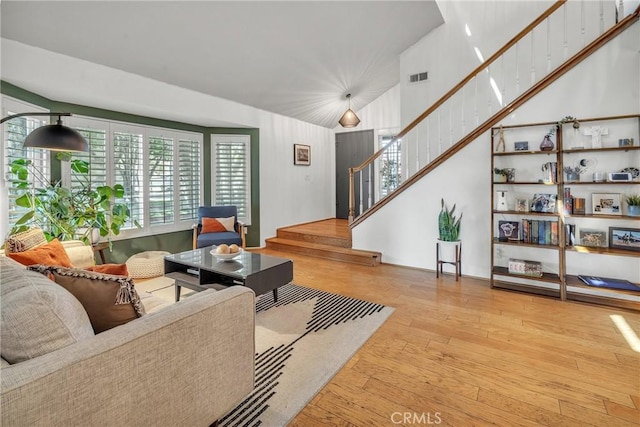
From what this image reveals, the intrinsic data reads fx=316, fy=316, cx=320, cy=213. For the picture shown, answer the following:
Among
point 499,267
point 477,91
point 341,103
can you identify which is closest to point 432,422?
point 499,267

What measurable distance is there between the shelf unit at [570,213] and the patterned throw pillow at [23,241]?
13.6 feet

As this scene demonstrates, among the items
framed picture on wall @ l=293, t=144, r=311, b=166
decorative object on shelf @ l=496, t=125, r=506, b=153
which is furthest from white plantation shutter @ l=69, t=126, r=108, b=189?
decorative object on shelf @ l=496, t=125, r=506, b=153

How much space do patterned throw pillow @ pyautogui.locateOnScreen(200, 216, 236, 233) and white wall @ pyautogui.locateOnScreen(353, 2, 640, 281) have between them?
6.34 ft

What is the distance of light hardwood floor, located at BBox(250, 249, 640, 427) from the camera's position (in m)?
1.64

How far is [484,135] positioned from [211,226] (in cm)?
384

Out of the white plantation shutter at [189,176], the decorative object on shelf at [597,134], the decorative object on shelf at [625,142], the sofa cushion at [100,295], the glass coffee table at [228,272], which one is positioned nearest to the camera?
the sofa cushion at [100,295]

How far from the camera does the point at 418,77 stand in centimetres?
491

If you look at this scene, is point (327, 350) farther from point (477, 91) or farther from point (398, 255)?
point (477, 91)

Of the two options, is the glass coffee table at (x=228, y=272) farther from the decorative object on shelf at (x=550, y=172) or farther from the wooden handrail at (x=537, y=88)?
the decorative object on shelf at (x=550, y=172)

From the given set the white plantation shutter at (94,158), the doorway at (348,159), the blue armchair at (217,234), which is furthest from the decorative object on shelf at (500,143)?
the white plantation shutter at (94,158)

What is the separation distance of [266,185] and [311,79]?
6.62ft

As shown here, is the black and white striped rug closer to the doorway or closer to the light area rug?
the light area rug

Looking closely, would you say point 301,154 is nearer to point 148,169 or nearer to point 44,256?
point 148,169

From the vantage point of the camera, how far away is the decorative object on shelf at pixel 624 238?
119 inches
